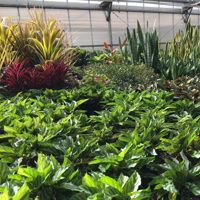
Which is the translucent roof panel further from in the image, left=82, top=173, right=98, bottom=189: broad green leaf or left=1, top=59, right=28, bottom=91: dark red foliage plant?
left=82, top=173, right=98, bottom=189: broad green leaf

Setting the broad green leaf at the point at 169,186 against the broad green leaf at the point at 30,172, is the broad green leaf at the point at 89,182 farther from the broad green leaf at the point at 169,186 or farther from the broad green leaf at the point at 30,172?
the broad green leaf at the point at 169,186

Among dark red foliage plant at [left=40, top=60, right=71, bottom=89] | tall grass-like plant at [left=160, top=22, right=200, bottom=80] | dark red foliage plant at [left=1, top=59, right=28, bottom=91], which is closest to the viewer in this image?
dark red foliage plant at [left=1, top=59, right=28, bottom=91]

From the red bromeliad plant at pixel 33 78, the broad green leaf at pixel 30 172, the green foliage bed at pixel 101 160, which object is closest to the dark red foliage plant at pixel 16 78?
the red bromeliad plant at pixel 33 78

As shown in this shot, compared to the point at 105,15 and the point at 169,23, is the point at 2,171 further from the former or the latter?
the point at 169,23

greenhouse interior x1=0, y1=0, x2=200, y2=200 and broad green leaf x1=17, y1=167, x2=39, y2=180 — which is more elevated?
broad green leaf x1=17, y1=167, x2=39, y2=180

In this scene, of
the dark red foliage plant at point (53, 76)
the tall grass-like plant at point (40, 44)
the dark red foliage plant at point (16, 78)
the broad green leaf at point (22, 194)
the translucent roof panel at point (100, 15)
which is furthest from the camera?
the translucent roof panel at point (100, 15)

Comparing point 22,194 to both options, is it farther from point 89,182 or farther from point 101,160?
point 101,160

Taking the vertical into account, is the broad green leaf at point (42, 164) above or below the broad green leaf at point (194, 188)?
above

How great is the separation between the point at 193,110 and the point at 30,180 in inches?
→ 61.0

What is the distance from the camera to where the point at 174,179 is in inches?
41.3

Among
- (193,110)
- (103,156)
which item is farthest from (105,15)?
(103,156)

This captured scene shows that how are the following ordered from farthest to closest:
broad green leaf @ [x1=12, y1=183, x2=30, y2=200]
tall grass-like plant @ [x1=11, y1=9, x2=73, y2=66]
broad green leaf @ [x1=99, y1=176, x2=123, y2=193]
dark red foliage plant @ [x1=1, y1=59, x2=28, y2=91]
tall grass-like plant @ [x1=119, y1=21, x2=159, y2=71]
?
1. tall grass-like plant @ [x1=119, y1=21, x2=159, y2=71]
2. tall grass-like plant @ [x1=11, y1=9, x2=73, y2=66]
3. dark red foliage plant @ [x1=1, y1=59, x2=28, y2=91]
4. broad green leaf @ [x1=99, y1=176, x2=123, y2=193]
5. broad green leaf @ [x1=12, y1=183, x2=30, y2=200]

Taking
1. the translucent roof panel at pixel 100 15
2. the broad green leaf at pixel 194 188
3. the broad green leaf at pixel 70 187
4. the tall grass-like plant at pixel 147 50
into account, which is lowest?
the broad green leaf at pixel 194 188

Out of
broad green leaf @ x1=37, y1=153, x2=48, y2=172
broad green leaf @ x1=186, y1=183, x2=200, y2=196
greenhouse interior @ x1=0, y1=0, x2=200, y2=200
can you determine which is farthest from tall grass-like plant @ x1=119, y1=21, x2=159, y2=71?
broad green leaf @ x1=37, y1=153, x2=48, y2=172
